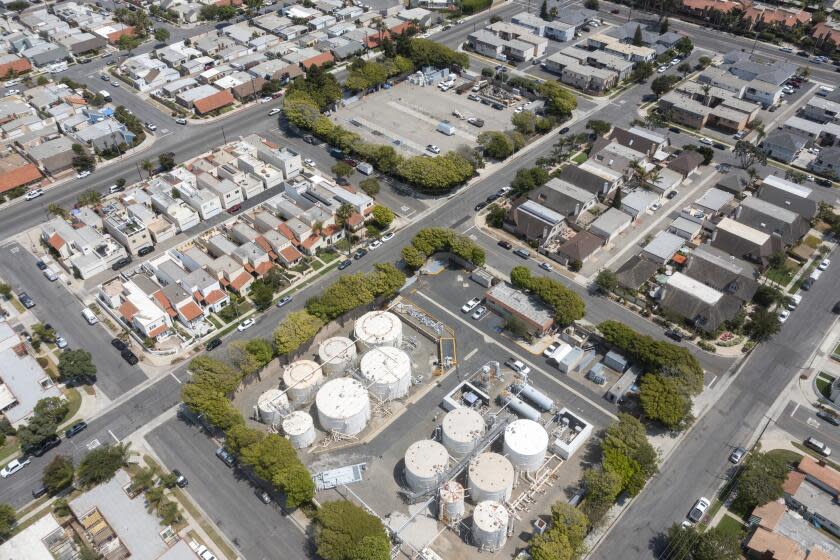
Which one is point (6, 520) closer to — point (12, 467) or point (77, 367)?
point (12, 467)

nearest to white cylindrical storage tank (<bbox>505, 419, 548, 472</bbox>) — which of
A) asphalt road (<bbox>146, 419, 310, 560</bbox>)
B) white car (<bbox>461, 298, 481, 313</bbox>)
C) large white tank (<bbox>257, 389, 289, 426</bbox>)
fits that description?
white car (<bbox>461, 298, 481, 313</bbox>)

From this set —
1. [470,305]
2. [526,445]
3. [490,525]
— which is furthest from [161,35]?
[490,525]

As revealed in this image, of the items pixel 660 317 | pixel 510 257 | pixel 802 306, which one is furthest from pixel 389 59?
pixel 802 306

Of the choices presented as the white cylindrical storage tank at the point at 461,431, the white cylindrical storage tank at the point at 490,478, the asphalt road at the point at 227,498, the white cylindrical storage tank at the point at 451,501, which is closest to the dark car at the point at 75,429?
the asphalt road at the point at 227,498

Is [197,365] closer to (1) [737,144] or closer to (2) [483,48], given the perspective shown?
(1) [737,144]

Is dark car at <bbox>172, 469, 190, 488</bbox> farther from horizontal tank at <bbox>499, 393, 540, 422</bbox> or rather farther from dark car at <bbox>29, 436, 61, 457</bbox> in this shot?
horizontal tank at <bbox>499, 393, 540, 422</bbox>

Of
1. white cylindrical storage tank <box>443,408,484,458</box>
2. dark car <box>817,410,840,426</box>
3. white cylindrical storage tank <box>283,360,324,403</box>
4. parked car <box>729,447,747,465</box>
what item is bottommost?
white cylindrical storage tank <box>283,360,324,403</box>
